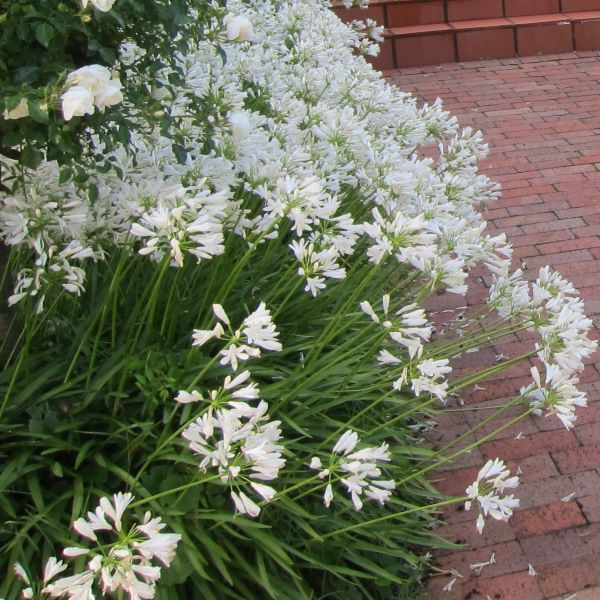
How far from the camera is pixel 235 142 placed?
8.79 feet

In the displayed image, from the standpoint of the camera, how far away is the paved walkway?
253 centimetres

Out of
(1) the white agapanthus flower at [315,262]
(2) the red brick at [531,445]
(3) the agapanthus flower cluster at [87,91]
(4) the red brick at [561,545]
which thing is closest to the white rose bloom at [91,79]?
(3) the agapanthus flower cluster at [87,91]

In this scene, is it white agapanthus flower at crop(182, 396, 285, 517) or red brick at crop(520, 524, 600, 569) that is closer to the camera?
white agapanthus flower at crop(182, 396, 285, 517)

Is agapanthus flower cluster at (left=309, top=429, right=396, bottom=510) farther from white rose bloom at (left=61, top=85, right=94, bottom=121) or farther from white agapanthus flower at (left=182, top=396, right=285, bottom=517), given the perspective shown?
white rose bloom at (left=61, top=85, right=94, bottom=121)

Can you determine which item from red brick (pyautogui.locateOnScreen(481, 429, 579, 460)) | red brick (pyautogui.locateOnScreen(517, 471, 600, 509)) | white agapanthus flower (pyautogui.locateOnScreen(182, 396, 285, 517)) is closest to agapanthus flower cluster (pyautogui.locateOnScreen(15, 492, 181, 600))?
white agapanthus flower (pyautogui.locateOnScreen(182, 396, 285, 517))

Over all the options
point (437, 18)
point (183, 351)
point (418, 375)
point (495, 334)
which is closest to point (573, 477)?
point (495, 334)

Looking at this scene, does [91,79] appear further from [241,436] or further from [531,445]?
[531,445]

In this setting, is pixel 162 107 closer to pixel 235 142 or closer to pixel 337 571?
pixel 235 142

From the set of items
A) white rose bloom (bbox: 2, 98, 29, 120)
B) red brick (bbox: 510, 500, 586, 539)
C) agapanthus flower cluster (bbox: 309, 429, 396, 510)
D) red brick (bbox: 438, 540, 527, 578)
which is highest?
A: white rose bloom (bbox: 2, 98, 29, 120)

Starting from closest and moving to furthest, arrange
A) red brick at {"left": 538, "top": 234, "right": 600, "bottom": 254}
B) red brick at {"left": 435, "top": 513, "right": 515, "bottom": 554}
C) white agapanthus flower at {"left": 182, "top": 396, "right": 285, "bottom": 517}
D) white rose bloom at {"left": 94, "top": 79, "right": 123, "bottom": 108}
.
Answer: white agapanthus flower at {"left": 182, "top": 396, "right": 285, "bottom": 517}
white rose bloom at {"left": 94, "top": 79, "right": 123, "bottom": 108}
red brick at {"left": 435, "top": 513, "right": 515, "bottom": 554}
red brick at {"left": 538, "top": 234, "right": 600, "bottom": 254}

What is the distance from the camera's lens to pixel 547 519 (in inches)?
106

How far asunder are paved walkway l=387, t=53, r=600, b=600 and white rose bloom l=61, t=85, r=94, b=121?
5.04 feet

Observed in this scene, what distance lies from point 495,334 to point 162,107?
1135 millimetres

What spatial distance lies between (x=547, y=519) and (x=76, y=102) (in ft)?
6.14
